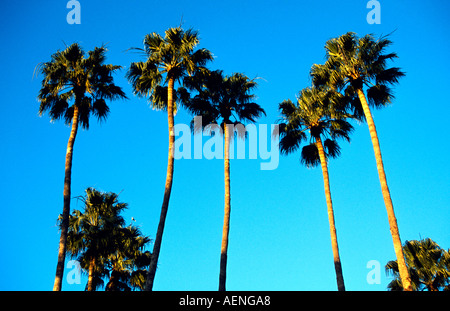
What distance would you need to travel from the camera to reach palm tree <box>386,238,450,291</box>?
25.6m

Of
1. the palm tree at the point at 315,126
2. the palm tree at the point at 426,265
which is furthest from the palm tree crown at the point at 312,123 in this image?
the palm tree at the point at 426,265

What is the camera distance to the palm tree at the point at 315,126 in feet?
74.1

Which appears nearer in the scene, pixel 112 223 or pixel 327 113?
pixel 327 113

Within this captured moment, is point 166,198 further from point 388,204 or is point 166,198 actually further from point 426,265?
point 426,265

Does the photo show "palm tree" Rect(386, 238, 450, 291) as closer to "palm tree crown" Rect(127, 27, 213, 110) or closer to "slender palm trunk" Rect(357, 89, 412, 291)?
"slender palm trunk" Rect(357, 89, 412, 291)

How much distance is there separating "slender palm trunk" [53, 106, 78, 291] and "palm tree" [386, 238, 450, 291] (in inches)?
808

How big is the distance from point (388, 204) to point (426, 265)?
12.6 m

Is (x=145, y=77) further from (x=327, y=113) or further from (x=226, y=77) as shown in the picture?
(x=327, y=113)

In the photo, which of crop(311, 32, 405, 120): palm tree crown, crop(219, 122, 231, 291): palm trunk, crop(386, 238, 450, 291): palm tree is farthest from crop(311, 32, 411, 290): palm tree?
crop(386, 238, 450, 291): palm tree

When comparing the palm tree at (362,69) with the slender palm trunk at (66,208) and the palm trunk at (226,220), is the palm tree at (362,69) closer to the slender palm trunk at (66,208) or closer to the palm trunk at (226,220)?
the palm trunk at (226,220)
